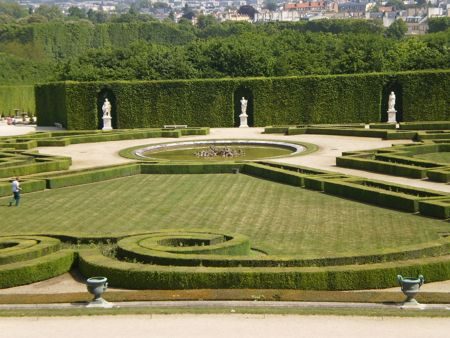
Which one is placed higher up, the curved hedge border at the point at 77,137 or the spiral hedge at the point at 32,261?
the curved hedge border at the point at 77,137

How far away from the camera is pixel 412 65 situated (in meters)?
64.2

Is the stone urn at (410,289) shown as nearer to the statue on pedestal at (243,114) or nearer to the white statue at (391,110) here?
the white statue at (391,110)

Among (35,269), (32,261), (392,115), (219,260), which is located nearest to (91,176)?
(32,261)

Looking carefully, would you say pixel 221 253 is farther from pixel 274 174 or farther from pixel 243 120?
pixel 243 120

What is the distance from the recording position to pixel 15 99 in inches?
3497

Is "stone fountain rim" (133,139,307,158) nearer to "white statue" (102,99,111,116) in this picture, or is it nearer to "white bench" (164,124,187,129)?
"white bench" (164,124,187,129)

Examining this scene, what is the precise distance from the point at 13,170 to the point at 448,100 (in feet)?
102

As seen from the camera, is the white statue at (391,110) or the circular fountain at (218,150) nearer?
the circular fountain at (218,150)

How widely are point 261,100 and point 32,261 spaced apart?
39.3m

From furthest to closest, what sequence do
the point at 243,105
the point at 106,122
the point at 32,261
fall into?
the point at 106,122 → the point at 243,105 → the point at 32,261

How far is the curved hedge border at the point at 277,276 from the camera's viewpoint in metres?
18.4

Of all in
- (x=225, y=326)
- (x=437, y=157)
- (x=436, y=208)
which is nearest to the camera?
(x=225, y=326)

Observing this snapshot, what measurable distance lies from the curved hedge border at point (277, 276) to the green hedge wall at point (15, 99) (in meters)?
71.2

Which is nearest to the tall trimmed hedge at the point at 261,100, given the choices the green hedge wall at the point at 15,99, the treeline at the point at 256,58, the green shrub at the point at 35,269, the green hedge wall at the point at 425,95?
the green hedge wall at the point at 425,95
